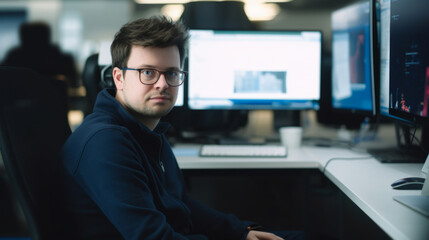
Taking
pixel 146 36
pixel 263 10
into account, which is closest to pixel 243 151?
pixel 146 36

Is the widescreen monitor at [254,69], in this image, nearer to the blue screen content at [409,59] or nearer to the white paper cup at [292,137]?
the white paper cup at [292,137]

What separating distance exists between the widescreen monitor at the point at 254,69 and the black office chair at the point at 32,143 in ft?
2.56

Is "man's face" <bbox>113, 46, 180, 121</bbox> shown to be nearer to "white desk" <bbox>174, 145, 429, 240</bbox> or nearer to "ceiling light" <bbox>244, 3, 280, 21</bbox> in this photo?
"white desk" <bbox>174, 145, 429, 240</bbox>

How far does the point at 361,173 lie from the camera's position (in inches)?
46.9

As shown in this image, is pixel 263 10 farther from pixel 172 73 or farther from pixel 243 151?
pixel 172 73

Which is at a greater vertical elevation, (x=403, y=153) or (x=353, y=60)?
(x=353, y=60)

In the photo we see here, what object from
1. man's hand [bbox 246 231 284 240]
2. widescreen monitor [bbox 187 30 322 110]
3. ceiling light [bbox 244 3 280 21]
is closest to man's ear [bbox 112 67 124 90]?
man's hand [bbox 246 231 284 240]

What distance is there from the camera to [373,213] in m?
0.85

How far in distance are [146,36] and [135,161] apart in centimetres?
35

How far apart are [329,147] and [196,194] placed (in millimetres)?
674

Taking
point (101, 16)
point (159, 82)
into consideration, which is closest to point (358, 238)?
point (159, 82)

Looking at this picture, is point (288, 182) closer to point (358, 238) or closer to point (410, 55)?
point (358, 238)

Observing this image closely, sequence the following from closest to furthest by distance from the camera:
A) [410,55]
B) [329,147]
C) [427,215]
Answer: [427,215] < [410,55] < [329,147]

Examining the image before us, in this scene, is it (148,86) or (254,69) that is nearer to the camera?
(148,86)
